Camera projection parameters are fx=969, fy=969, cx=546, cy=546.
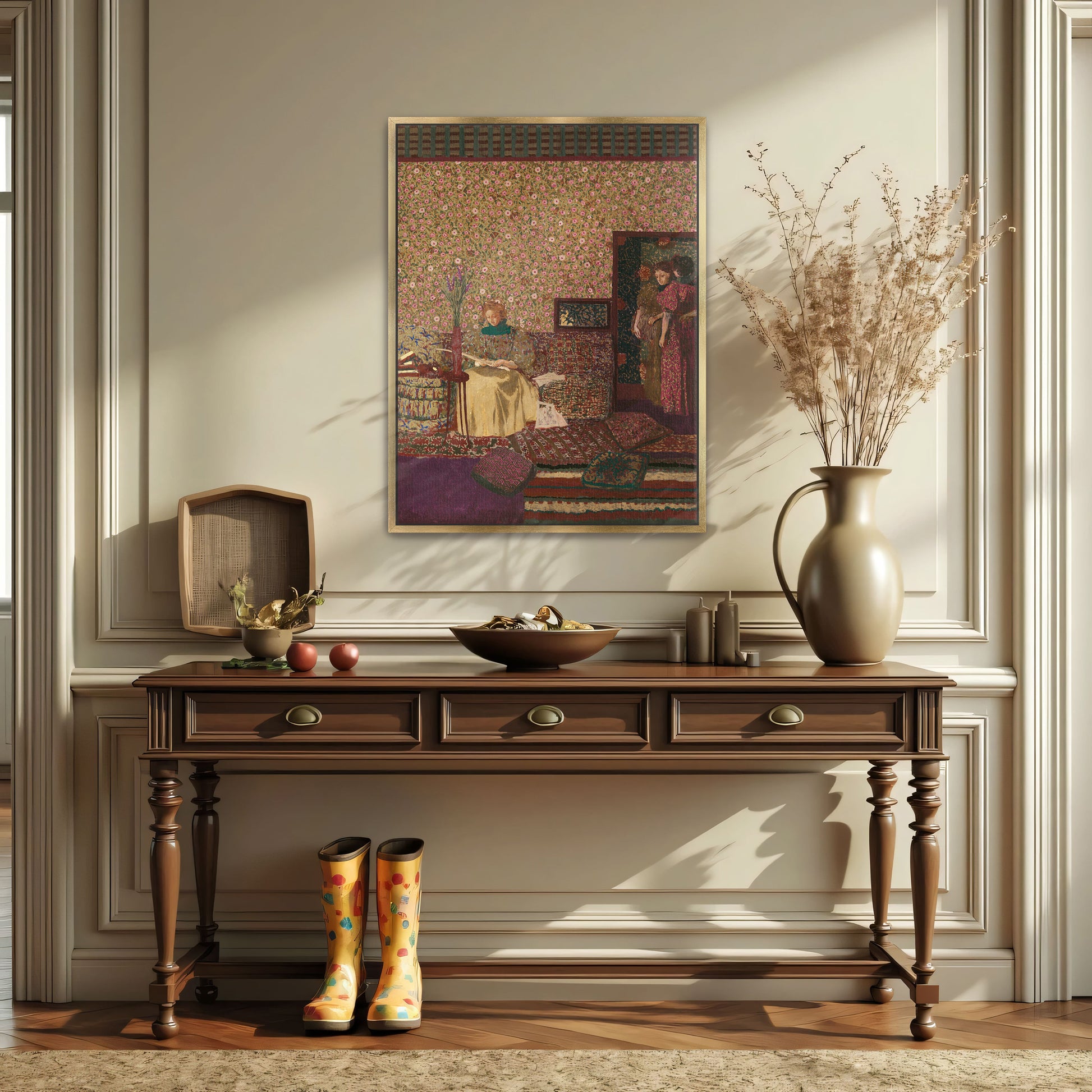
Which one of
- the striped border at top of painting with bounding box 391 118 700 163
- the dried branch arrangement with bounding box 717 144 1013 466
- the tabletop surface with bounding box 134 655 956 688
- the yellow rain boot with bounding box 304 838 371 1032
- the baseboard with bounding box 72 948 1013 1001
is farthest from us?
the striped border at top of painting with bounding box 391 118 700 163

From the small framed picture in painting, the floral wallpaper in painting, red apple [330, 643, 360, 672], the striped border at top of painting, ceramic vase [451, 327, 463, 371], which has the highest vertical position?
the striped border at top of painting

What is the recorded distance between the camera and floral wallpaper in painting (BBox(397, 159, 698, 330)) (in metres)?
2.77

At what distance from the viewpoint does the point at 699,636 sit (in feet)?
8.52

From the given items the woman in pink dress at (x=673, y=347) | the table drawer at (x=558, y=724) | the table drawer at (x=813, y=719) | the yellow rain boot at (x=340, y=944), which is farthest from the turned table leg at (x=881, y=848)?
the yellow rain boot at (x=340, y=944)

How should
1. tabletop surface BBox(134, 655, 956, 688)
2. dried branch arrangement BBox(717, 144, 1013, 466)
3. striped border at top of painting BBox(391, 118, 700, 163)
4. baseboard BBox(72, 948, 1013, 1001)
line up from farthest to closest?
striped border at top of painting BBox(391, 118, 700, 163), baseboard BBox(72, 948, 1013, 1001), dried branch arrangement BBox(717, 144, 1013, 466), tabletop surface BBox(134, 655, 956, 688)

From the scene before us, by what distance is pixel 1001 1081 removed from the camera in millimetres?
2184

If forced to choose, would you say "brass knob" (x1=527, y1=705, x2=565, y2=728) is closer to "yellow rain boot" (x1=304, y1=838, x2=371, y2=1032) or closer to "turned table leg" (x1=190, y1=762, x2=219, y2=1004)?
"yellow rain boot" (x1=304, y1=838, x2=371, y2=1032)

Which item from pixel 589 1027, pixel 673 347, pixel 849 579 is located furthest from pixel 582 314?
pixel 589 1027

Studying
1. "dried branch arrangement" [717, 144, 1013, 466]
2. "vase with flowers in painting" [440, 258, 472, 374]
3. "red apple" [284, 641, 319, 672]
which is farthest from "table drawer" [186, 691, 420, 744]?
"dried branch arrangement" [717, 144, 1013, 466]

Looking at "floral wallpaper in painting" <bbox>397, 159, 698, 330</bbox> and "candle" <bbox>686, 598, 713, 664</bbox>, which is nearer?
"candle" <bbox>686, 598, 713, 664</bbox>

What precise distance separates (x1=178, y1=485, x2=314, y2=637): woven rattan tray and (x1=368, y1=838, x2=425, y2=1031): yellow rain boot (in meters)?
0.72

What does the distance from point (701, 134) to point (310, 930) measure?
8.24 ft

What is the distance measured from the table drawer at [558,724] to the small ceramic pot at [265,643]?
0.49 meters

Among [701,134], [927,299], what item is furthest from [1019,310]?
[701,134]
